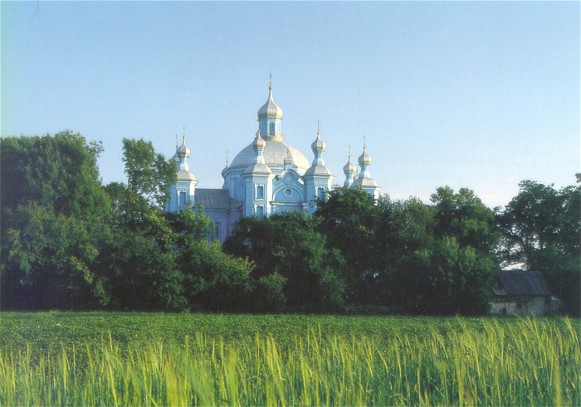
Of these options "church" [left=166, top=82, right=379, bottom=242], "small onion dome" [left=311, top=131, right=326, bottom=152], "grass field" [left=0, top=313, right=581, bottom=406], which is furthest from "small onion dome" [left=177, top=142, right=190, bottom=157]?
"grass field" [left=0, top=313, right=581, bottom=406]

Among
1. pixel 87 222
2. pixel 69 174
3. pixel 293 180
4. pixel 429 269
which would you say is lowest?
pixel 429 269

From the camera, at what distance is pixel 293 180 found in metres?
62.0

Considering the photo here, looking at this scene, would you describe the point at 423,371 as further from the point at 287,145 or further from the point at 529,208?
the point at 287,145

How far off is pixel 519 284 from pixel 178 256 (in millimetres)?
17068

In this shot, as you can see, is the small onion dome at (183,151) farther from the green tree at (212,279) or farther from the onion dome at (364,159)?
the green tree at (212,279)

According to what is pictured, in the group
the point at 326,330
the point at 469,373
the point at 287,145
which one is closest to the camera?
the point at 469,373

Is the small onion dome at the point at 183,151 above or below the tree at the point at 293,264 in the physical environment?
above

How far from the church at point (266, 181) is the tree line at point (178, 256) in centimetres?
1819

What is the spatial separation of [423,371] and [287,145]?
2336 inches

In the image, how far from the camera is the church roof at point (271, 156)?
6550 cm

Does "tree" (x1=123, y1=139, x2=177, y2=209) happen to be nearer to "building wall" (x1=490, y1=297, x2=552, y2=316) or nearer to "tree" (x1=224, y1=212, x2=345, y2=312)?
"tree" (x1=224, y1=212, x2=345, y2=312)

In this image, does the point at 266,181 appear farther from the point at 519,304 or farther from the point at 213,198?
the point at 519,304

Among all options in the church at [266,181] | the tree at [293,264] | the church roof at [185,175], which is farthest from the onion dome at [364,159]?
the tree at [293,264]

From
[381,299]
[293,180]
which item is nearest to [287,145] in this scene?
[293,180]
